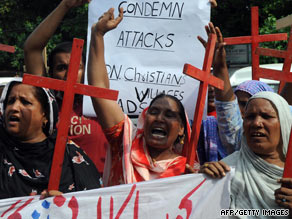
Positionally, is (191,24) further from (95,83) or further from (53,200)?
(53,200)

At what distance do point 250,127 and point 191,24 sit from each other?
108 cm

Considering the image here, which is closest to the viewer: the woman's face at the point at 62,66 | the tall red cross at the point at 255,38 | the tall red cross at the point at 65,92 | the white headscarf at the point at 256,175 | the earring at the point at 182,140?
the tall red cross at the point at 65,92

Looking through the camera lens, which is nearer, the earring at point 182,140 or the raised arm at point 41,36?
the raised arm at point 41,36

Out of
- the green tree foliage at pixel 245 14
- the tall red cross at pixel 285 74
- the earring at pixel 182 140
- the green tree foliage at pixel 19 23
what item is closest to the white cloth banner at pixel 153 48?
the earring at pixel 182 140

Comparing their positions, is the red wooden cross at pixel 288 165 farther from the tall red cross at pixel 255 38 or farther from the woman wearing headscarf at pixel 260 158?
the tall red cross at pixel 255 38

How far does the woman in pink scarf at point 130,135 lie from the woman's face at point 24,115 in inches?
13.1

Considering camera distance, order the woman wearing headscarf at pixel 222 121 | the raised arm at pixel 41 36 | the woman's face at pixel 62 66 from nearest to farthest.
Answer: the woman wearing headscarf at pixel 222 121 < the raised arm at pixel 41 36 < the woman's face at pixel 62 66

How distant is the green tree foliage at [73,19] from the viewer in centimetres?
902

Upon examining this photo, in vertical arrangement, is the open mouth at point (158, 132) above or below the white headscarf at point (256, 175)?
above

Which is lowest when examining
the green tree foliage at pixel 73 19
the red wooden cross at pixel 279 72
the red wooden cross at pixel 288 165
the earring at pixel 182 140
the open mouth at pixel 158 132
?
the red wooden cross at pixel 288 165

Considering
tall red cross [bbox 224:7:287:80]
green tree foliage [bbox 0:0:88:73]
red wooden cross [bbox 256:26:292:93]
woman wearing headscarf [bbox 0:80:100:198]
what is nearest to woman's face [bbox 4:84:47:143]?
woman wearing headscarf [bbox 0:80:100:198]

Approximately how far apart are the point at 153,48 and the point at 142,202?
4.39ft

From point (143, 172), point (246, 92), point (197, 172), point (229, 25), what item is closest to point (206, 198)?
point (197, 172)

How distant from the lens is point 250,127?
2557 mm
